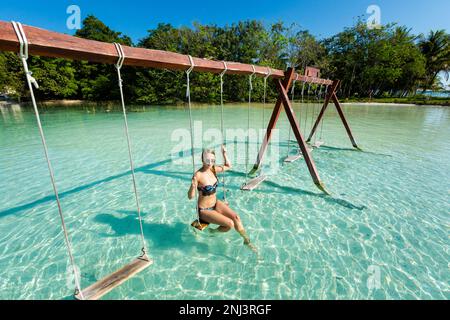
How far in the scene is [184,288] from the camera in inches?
124

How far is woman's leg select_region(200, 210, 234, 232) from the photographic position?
3.51m

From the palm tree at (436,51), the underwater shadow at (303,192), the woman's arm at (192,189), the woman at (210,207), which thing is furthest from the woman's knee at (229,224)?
the palm tree at (436,51)

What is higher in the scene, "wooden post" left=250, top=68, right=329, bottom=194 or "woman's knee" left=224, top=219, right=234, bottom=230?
"wooden post" left=250, top=68, right=329, bottom=194

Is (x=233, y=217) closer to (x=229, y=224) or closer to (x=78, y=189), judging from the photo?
(x=229, y=224)

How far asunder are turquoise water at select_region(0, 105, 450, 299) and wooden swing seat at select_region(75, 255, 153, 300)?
430mm

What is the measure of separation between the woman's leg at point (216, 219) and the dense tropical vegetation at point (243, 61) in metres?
32.4

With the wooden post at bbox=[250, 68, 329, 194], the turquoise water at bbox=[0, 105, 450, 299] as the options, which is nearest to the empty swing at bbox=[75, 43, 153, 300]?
the turquoise water at bbox=[0, 105, 450, 299]

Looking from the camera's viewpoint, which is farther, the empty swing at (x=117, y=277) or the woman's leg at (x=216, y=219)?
the woman's leg at (x=216, y=219)

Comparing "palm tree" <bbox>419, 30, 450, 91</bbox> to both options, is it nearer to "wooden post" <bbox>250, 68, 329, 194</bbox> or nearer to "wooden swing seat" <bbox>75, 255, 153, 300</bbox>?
"wooden post" <bbox>250, 68, 329, 194</bbox>

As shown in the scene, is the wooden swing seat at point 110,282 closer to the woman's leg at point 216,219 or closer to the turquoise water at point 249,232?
the turquoise water at point 249,232

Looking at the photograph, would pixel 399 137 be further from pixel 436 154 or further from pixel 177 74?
pixel 177 74

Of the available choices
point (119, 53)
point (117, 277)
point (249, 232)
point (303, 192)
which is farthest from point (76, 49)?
point (303, 192)

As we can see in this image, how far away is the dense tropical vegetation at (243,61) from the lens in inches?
1393

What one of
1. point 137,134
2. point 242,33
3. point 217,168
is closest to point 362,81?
point 242,33
